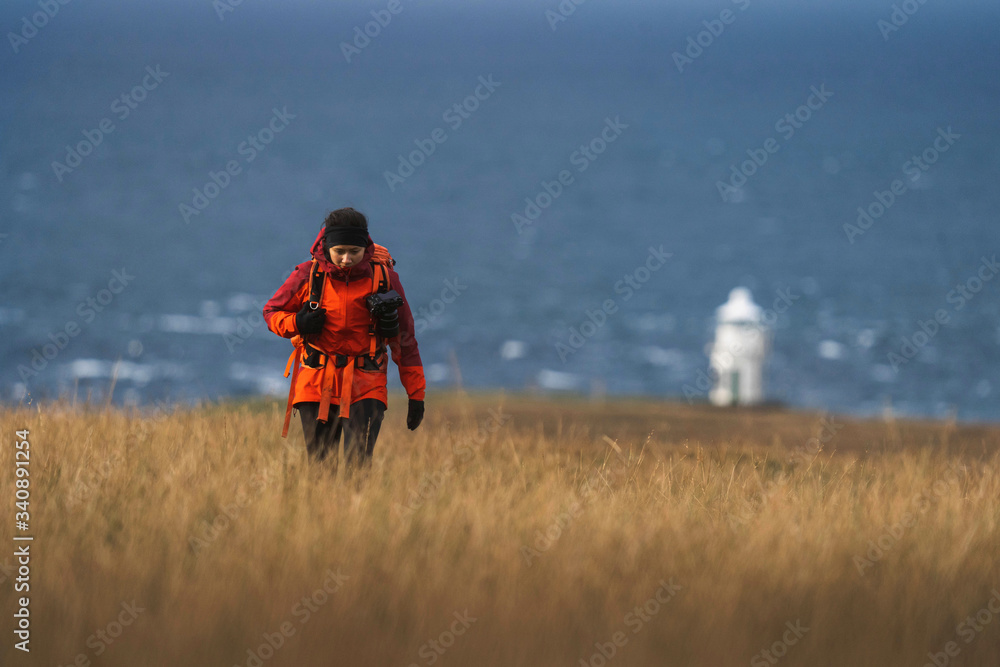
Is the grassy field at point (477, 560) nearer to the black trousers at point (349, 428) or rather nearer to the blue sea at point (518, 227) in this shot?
the black trousers at point (349, 428)

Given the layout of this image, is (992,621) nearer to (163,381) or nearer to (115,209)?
(163,381)

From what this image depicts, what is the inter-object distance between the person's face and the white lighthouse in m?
7.81

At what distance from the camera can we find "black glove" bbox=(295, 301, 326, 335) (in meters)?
5.30

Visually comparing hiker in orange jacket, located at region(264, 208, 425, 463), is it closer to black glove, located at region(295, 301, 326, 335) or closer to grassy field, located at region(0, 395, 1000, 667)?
black glove, located at region(295, 301, 326, 335)

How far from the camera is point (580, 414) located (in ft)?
36.8

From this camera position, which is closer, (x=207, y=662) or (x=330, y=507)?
(x=207, y=662)

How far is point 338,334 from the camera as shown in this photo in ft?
18.0

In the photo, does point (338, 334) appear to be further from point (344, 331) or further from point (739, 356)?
point (739, 356)

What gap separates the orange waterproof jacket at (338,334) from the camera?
17.9 feet

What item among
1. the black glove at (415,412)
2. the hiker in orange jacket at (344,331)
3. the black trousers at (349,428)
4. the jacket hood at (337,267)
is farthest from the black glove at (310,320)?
the black glove at (415,412)

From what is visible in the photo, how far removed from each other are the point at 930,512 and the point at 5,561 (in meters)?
4.47

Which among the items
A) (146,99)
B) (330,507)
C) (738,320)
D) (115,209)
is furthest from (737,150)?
(330,507)

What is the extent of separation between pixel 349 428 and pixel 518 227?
273 feet

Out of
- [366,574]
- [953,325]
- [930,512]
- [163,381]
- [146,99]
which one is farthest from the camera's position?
[146,99]
